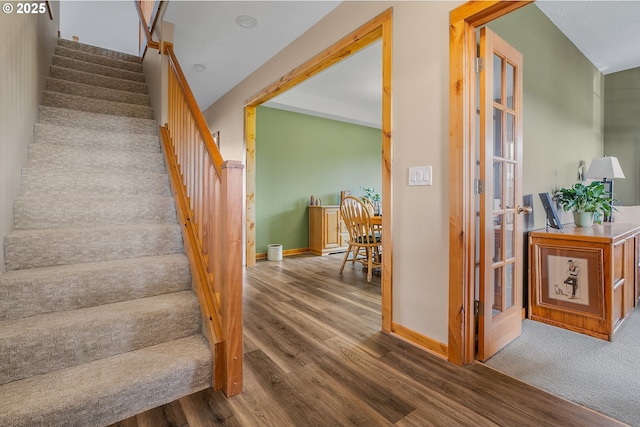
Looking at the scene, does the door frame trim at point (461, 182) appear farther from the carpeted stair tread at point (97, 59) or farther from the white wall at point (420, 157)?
the carpeted stair tread at point (97, 59)

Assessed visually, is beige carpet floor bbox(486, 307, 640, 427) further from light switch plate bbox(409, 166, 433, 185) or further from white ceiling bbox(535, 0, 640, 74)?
white ceiling bbox(535, 0, 640, 74)

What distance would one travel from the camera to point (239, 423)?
4.26ft

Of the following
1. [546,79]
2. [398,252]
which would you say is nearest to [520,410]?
[398,252]

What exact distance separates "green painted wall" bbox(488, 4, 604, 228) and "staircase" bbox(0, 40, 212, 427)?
2.75 meters

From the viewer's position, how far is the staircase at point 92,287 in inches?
50.8

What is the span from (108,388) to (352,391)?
1087mm

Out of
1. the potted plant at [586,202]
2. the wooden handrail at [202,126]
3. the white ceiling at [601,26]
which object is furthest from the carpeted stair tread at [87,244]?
the white ceiling at [601,26]

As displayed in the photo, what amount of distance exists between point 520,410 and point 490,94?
1691 millimetres

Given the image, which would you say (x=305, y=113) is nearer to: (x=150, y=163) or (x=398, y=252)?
(x=150, y=163)

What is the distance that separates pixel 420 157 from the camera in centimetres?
196

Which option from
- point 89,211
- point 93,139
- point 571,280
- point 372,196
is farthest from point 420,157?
point 372,196

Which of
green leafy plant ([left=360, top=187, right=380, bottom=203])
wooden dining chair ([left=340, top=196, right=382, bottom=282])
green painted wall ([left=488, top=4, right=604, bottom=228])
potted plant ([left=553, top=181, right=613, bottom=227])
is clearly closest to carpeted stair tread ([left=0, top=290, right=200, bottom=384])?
wooden dining chair ([left=340, top=196, right=382, bottom=282])

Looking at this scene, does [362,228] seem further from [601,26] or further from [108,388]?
[601,26]

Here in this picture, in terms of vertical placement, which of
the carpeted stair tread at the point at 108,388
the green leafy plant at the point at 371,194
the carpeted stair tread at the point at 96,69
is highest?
the carpeted stair tread at the point at 96,69
